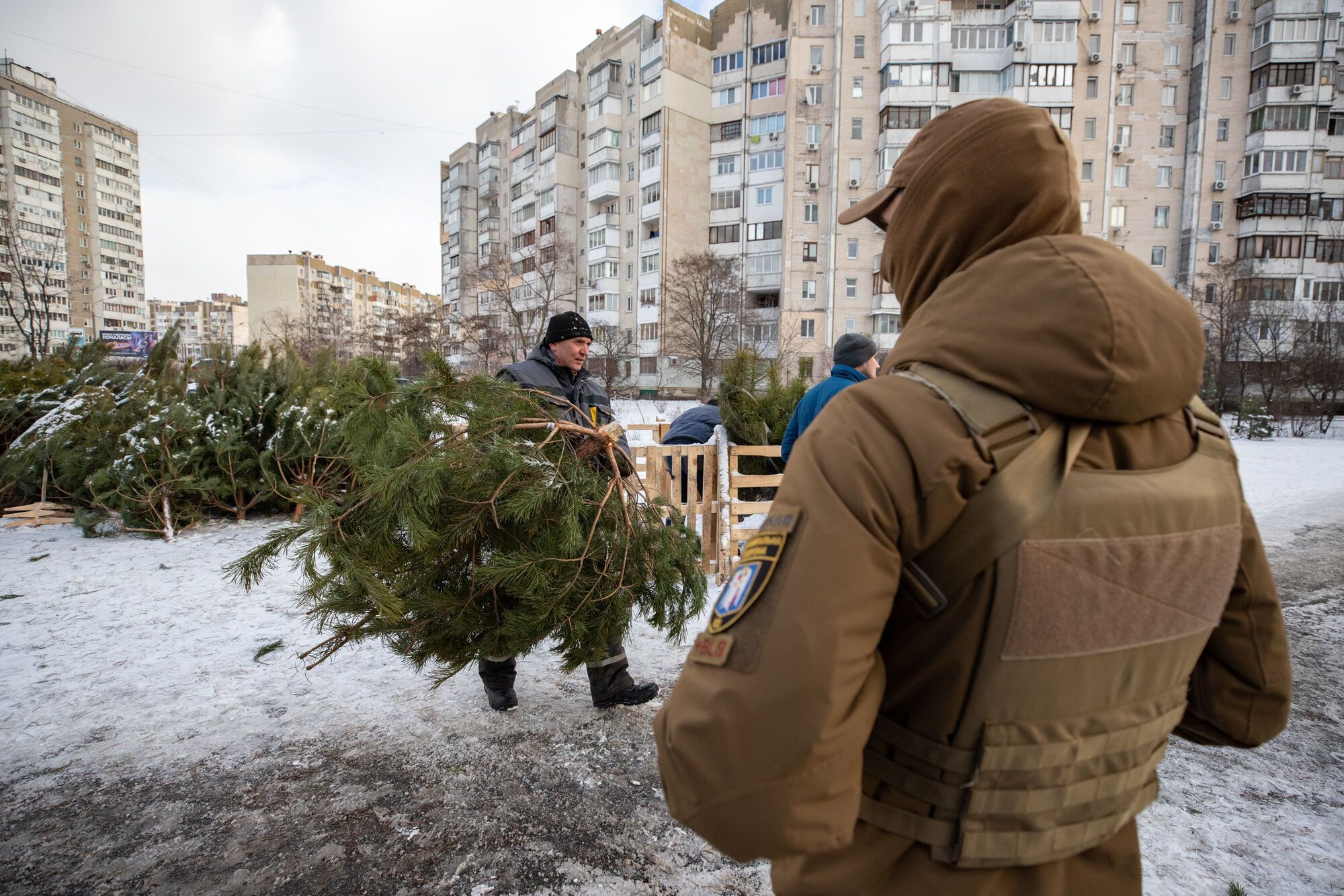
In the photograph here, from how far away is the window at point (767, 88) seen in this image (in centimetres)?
4481

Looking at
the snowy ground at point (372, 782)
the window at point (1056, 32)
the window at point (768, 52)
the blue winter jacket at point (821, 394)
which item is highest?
the window at point (768, 52)

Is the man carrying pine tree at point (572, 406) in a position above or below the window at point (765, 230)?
below

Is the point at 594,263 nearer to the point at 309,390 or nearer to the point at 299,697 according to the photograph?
the point at 309,390

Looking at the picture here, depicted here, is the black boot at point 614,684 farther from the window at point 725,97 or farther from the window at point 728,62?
the window at point 728,62

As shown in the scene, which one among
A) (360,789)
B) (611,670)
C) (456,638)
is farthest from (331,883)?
(611,670)

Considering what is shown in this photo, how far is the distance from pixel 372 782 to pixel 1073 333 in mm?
3250

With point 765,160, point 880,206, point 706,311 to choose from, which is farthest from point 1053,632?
point 765,160

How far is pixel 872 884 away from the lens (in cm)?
99

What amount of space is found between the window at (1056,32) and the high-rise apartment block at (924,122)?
88 mm

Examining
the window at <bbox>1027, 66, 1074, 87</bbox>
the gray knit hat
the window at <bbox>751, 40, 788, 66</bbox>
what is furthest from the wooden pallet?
the window at <bbox>751, 40, 788, 66</bbox>

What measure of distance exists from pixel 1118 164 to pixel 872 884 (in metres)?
51.4

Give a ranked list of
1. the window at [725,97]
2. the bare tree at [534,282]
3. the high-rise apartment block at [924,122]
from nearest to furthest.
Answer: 1. the high-rise apartment block at [924,122]
2. the window at [725,97]
3. the bare tree at [534,282]

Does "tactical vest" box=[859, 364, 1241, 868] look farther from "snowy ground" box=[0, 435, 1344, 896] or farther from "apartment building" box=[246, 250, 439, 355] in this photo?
"apartment building" box=[246, 250, 439, 355]

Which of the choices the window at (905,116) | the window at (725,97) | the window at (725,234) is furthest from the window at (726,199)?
the window at (905,116)
